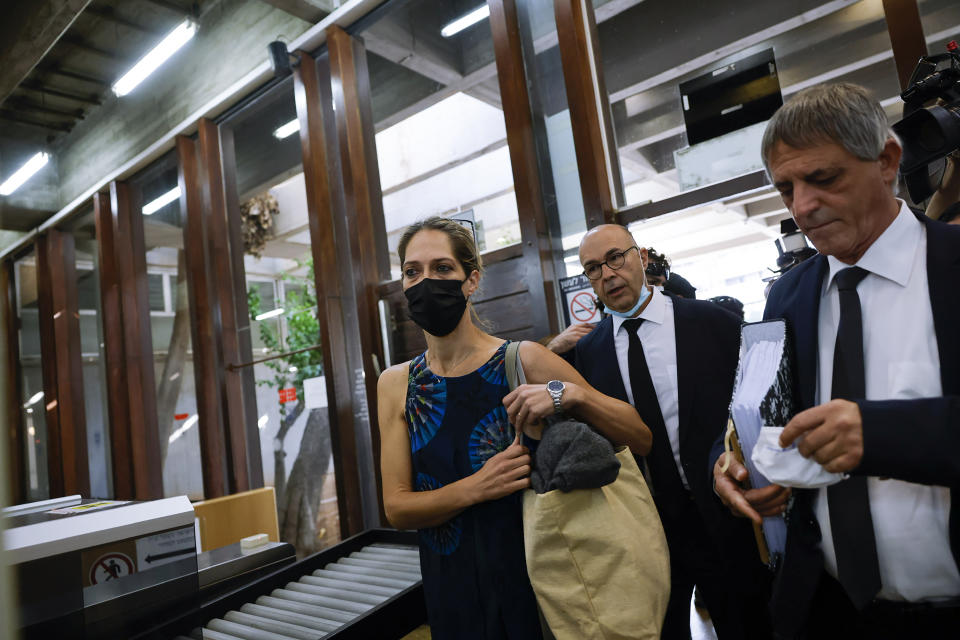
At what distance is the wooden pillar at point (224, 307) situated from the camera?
5.46 m

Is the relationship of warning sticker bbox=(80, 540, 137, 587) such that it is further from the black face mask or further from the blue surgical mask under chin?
the blue surgical mask under chin

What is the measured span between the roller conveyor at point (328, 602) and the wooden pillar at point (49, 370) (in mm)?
7460

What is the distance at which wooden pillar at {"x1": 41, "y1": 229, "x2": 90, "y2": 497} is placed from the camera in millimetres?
7613

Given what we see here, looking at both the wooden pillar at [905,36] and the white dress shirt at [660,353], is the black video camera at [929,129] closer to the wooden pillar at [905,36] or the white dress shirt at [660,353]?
the white dress shirt at [660,353]

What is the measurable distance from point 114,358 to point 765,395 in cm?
737

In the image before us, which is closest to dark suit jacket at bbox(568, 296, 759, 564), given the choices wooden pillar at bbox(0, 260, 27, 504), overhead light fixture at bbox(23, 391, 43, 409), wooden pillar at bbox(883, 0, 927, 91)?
wooden pillar at bbox(883, 0, 927, 91)

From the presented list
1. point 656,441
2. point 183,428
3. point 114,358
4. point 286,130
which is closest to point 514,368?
point 656,441

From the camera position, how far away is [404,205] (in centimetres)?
457

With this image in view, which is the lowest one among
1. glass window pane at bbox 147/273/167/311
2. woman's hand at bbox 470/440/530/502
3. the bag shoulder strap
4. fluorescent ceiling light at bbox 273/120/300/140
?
woman's hand at bbox 470/440/530/502

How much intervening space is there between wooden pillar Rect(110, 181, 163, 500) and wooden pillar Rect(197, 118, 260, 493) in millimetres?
1646

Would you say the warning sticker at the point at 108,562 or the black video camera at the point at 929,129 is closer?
the warning sticker at the point at 108,562

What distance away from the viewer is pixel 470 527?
139cm

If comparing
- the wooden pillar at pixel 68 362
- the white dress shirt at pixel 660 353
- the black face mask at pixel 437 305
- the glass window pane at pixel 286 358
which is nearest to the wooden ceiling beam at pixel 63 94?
the wooden pillar at pixel 68 362

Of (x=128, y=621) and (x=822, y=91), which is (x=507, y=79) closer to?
(x=822, y=91)
